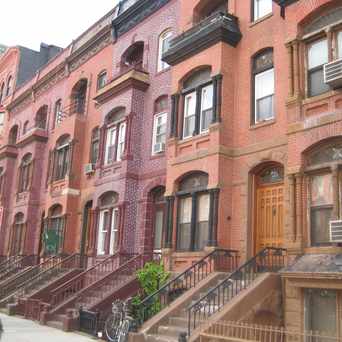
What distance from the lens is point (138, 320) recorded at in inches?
523

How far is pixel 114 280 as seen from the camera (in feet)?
57.6

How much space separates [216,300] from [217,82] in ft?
22.7

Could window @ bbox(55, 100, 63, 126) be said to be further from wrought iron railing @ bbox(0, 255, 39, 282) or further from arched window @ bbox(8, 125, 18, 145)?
wrought iron railing @ bbox(0, 255, 39, 282)

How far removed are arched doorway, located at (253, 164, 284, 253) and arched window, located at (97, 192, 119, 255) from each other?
6652mm

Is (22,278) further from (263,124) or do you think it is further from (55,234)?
(263,124)

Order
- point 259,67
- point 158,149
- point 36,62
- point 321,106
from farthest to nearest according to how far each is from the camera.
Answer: point 36,62
point 158,149
point 259,67
point 321,106

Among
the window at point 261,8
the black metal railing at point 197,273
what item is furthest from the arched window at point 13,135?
the black metal railing at point 197,273

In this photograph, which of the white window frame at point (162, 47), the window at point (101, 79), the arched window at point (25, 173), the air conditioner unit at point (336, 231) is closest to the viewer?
the air conditioner unit at point (336, 231)

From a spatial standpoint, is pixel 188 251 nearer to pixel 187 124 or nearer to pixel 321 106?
pixel 187 124

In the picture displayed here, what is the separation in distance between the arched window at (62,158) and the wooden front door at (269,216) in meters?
12.8

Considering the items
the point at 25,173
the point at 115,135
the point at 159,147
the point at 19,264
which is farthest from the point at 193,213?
the point at 25,173

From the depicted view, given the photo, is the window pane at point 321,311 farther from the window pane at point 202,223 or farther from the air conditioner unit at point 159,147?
the air conditioner unit at point 159,147

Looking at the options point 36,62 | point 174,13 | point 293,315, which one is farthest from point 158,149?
point 36,62

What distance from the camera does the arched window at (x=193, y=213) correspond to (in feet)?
51.6
